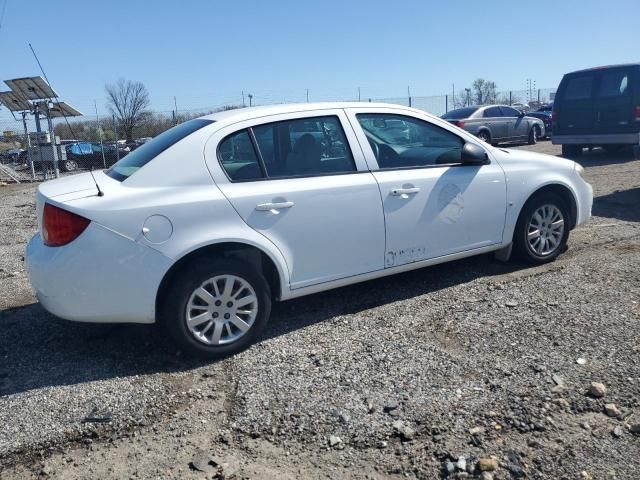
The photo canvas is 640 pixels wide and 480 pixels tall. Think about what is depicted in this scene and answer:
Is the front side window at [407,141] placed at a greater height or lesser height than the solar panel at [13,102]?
lesser

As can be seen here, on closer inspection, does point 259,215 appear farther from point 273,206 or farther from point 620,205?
point 620,205

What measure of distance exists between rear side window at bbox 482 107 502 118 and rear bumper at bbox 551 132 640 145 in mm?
5225

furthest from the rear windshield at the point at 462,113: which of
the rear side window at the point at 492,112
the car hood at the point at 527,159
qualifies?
the car hood at the point at 527,159

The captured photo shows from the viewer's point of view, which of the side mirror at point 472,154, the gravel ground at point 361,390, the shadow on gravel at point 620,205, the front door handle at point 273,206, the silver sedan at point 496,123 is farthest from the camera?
the silver sedan at point 496,123

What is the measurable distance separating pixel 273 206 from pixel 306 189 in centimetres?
30

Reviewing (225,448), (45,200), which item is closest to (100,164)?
(45,200)

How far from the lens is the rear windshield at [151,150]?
416cm

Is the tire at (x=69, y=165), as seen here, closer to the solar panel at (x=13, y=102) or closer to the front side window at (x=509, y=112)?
the solar panel at (x=13, y=102)

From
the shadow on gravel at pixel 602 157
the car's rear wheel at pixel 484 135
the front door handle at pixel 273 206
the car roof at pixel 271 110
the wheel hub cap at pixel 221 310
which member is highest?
the car roof at pixel 271 110

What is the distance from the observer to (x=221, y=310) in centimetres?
405

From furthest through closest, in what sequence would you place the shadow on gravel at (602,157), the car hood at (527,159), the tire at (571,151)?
the tire at (571,151)
the shadow on gravel at (602,157)
the car hood at (527,159)

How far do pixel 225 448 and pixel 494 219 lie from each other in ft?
10.6

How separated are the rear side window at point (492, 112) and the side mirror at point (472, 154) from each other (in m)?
14.8

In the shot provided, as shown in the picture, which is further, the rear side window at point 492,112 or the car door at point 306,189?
the rear side window at point 492,112
